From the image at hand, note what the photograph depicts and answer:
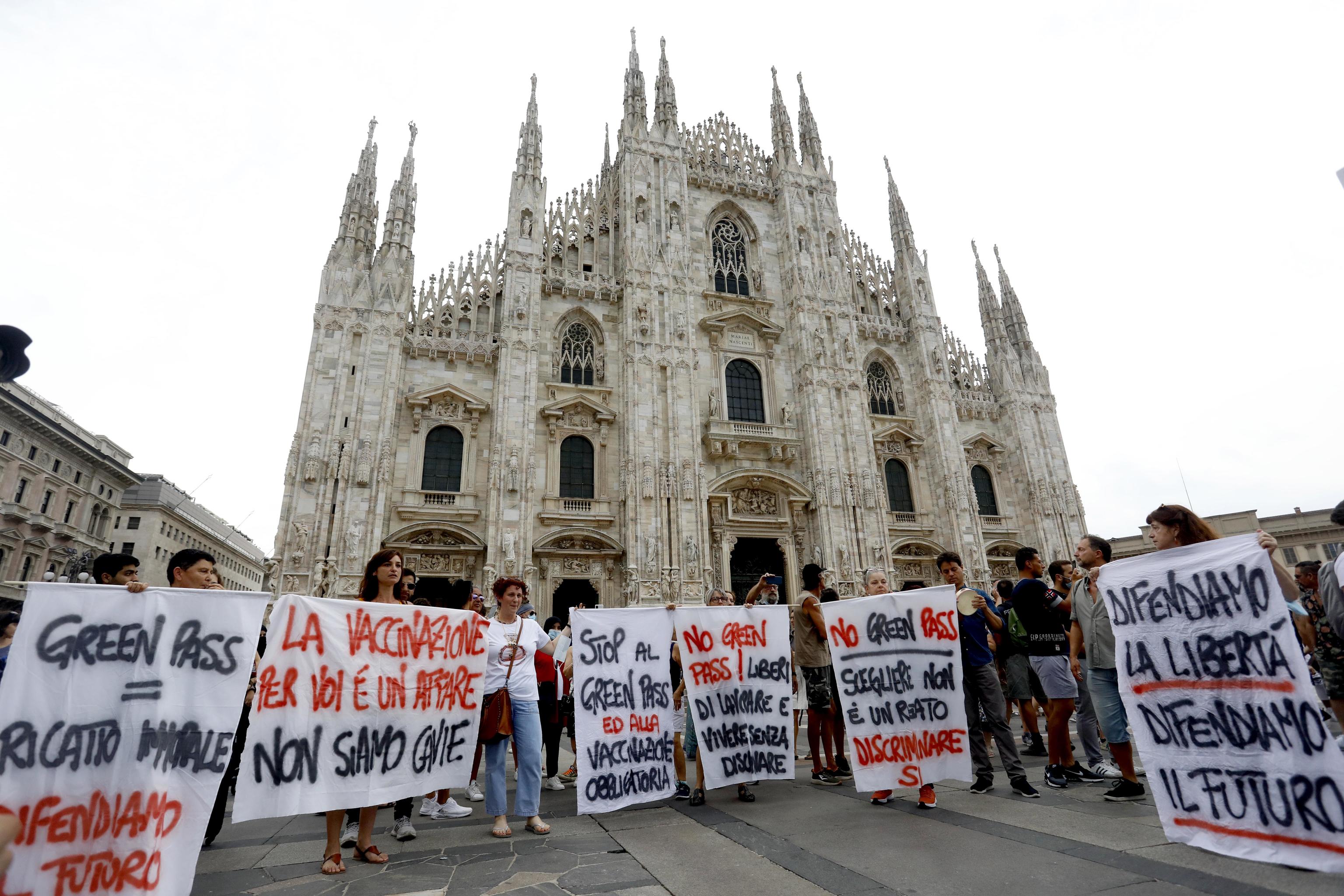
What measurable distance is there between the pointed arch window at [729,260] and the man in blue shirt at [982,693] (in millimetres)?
20466

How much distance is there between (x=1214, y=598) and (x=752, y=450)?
62.2ft

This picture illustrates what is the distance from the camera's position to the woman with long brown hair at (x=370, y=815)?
13.4 ft

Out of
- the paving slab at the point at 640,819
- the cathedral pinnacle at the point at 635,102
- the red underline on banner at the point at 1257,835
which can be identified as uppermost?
the cathedral pinnacle at the point at 635,102

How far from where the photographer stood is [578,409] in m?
21.2

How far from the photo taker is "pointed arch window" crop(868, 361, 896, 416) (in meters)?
25.9

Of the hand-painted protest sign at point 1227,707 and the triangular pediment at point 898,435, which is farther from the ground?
the triangular pediment at point 898,435

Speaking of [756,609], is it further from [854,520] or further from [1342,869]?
[854,520]

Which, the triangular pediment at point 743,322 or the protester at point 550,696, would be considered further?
the triangular pediment at point 743,322

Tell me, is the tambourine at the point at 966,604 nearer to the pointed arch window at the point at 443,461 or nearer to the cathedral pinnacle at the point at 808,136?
the pointed arch window at the point at 443,461

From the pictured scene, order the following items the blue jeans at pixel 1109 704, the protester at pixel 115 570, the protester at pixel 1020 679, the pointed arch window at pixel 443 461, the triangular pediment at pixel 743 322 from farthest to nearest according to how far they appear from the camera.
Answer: the triangular pediment at pixel 743 322, the pointed arch window at pixel 443 461, the protester at pixel 1020 679, the blue jeans at pixel 1109 704, the protester at pixel 115 570

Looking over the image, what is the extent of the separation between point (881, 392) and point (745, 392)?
6.30 m

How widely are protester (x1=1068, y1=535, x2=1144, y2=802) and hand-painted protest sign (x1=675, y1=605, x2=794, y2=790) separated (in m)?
2.59

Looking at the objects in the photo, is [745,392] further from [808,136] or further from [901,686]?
[901,686]

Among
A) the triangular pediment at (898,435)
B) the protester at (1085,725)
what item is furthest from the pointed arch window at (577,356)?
the protester at (1085,725)
